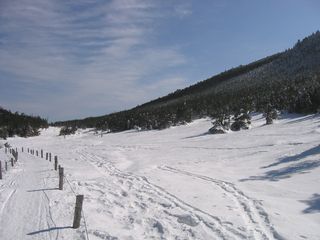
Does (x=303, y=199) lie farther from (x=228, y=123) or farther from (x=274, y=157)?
(x=228, y=123)

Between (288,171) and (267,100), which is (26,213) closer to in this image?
(288,171)

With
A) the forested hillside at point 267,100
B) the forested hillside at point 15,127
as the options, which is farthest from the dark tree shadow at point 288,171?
the forested hillside at point 15,127

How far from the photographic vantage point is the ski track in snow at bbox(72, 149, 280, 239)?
411 inches

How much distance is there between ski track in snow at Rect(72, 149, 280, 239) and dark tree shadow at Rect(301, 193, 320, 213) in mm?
1506

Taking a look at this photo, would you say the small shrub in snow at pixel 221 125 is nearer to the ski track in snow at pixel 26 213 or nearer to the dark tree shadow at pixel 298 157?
the dark tree shadow at pixel 298 157

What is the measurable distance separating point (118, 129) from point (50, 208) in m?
81.2

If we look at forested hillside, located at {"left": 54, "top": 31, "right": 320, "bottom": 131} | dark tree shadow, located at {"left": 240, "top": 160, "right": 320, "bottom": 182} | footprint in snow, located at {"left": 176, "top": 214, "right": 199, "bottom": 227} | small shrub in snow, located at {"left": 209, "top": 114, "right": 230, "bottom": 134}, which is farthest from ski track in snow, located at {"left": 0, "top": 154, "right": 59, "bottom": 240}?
forested hillside, located at {"left": 54, "top": 31, "right": 320, "bottom": 131}

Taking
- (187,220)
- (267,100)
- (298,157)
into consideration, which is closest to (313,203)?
(187,220)

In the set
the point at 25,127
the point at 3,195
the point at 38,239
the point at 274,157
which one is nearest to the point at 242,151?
the point at 274,157

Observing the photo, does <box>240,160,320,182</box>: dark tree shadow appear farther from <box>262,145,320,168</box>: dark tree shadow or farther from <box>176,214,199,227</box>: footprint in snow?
<box>176,214,199,227</box>: footprint in snow

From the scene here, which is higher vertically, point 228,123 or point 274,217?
point 228,123

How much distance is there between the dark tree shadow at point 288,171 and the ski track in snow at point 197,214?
1.93 meters

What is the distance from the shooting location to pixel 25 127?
4813 inches

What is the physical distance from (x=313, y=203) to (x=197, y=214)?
13.1 ft
